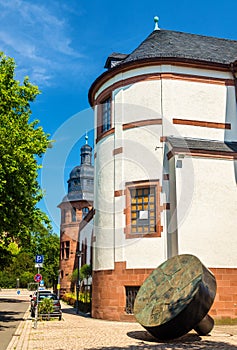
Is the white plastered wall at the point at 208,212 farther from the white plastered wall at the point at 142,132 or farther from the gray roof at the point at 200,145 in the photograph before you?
the white plastered wall at the point at 142,132

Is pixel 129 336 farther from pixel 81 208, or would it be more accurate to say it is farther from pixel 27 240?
pixel 81 208

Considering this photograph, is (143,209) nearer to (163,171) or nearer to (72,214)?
(163,171)

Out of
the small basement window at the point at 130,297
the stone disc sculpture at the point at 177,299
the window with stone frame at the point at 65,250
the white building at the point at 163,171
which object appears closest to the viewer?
the stone disc sculpture at the point at 177,299

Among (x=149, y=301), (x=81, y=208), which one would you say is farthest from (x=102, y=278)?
(x=81, y=208)

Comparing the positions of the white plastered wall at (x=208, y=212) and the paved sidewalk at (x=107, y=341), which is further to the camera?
the white plastered wall at (x=208, y=212)

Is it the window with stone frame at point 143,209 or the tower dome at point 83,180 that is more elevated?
the tower dome at point 83,180

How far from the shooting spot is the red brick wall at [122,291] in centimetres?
1658

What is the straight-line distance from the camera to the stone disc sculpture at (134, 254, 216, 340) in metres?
10.2

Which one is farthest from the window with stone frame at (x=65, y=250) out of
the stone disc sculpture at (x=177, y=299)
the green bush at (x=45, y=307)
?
the stone disc sculpture at (x=177, y=299)

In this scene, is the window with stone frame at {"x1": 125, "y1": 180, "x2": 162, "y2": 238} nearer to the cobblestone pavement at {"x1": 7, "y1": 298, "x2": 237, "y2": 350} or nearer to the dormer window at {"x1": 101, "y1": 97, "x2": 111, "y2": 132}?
the dormer window at {"x1": 101, "y1": 97, "x2": 111, "y2": 132}

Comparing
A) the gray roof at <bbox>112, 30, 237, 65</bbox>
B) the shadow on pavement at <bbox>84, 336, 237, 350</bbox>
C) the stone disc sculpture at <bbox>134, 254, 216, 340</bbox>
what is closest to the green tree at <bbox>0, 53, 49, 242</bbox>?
the gray roof at <bbox>112, 30, 237, 65</bbox>

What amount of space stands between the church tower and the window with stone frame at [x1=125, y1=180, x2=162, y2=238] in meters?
32.6

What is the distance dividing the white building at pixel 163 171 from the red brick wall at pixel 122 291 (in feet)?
0.14

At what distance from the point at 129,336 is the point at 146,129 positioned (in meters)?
9.77
